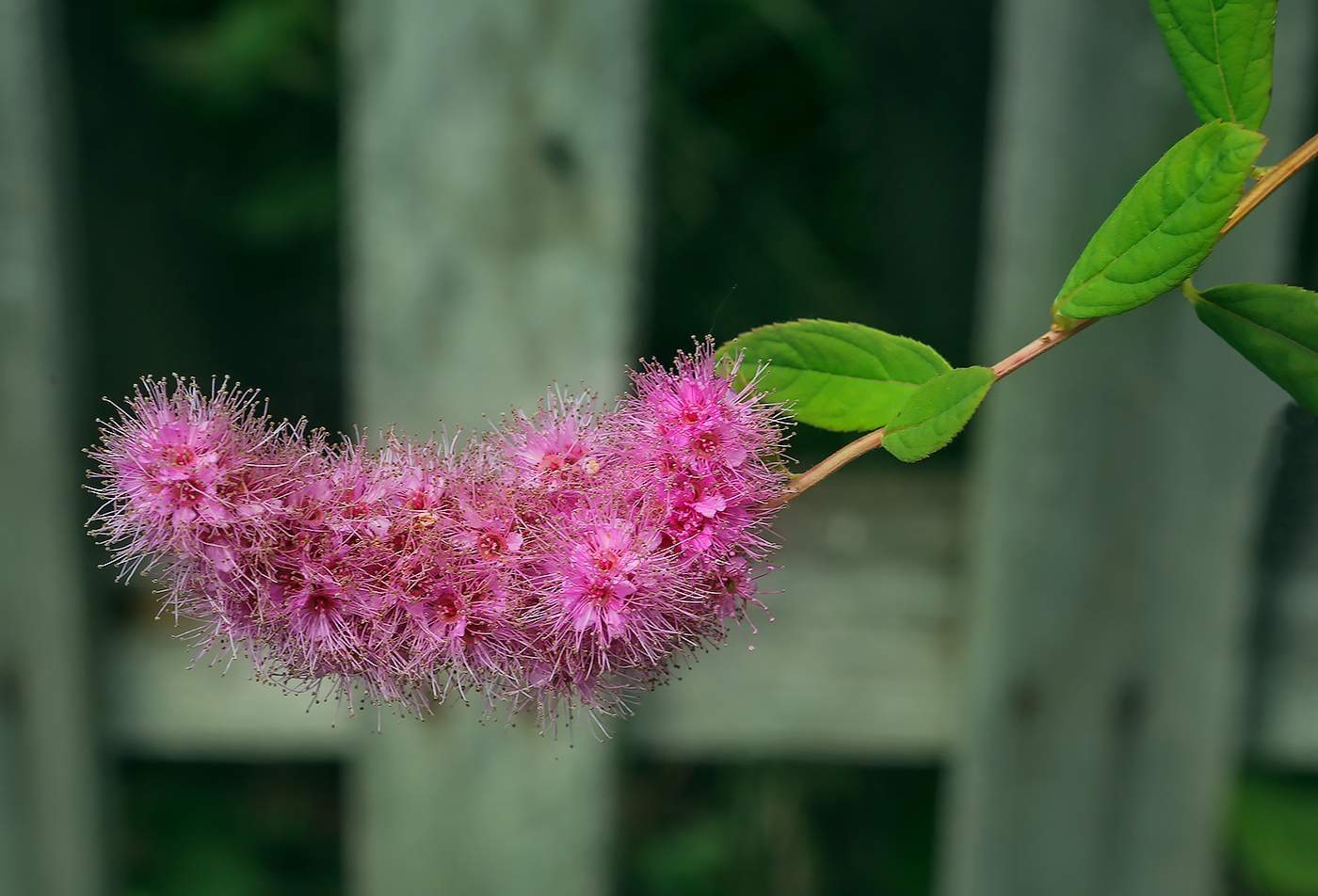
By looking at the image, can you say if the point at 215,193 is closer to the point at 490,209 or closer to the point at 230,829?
the point at 490,209

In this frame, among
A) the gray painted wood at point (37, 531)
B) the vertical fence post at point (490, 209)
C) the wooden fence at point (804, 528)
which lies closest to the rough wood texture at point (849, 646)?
the wooden fence at point (804, 528)

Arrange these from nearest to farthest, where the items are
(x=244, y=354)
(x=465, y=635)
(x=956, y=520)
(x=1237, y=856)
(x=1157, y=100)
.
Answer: (x=465, y=635), (x=1157, y=100), (x=956, y=520), (x=1237, y=856), (x=244, y=354)

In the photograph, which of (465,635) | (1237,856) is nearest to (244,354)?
(465,635)

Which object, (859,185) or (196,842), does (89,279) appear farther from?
(859,185)

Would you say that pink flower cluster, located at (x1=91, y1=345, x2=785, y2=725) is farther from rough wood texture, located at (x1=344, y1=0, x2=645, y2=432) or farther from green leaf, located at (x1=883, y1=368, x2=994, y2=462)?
rough wood texture, located at (x1=344, y1=0, x2=645, y2=432)

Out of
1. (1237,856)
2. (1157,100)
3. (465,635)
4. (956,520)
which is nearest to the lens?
(465,635)
